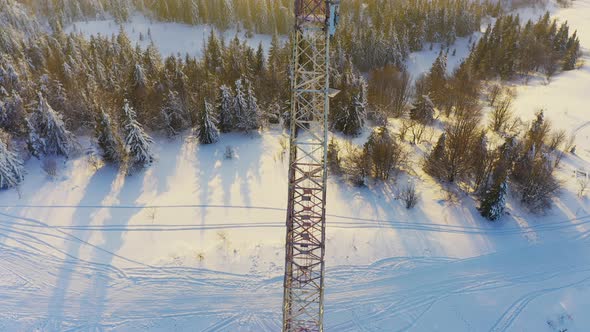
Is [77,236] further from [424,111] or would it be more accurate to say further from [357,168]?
[424,111]

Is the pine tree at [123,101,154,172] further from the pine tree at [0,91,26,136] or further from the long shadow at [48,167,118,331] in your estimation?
the pine tree at [0,91,26,136]

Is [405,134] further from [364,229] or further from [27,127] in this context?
[27,127]

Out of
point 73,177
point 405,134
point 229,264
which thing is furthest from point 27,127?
point 405,134

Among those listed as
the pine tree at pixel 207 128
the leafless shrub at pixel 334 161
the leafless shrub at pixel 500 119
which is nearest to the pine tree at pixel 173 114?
the pine tree at pixel 207 128

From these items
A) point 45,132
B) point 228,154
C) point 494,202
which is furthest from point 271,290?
point 45,132

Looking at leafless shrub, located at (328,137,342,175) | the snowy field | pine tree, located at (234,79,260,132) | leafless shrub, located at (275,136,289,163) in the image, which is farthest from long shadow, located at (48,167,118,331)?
leafless shrub, located at (328,137,342,175)
